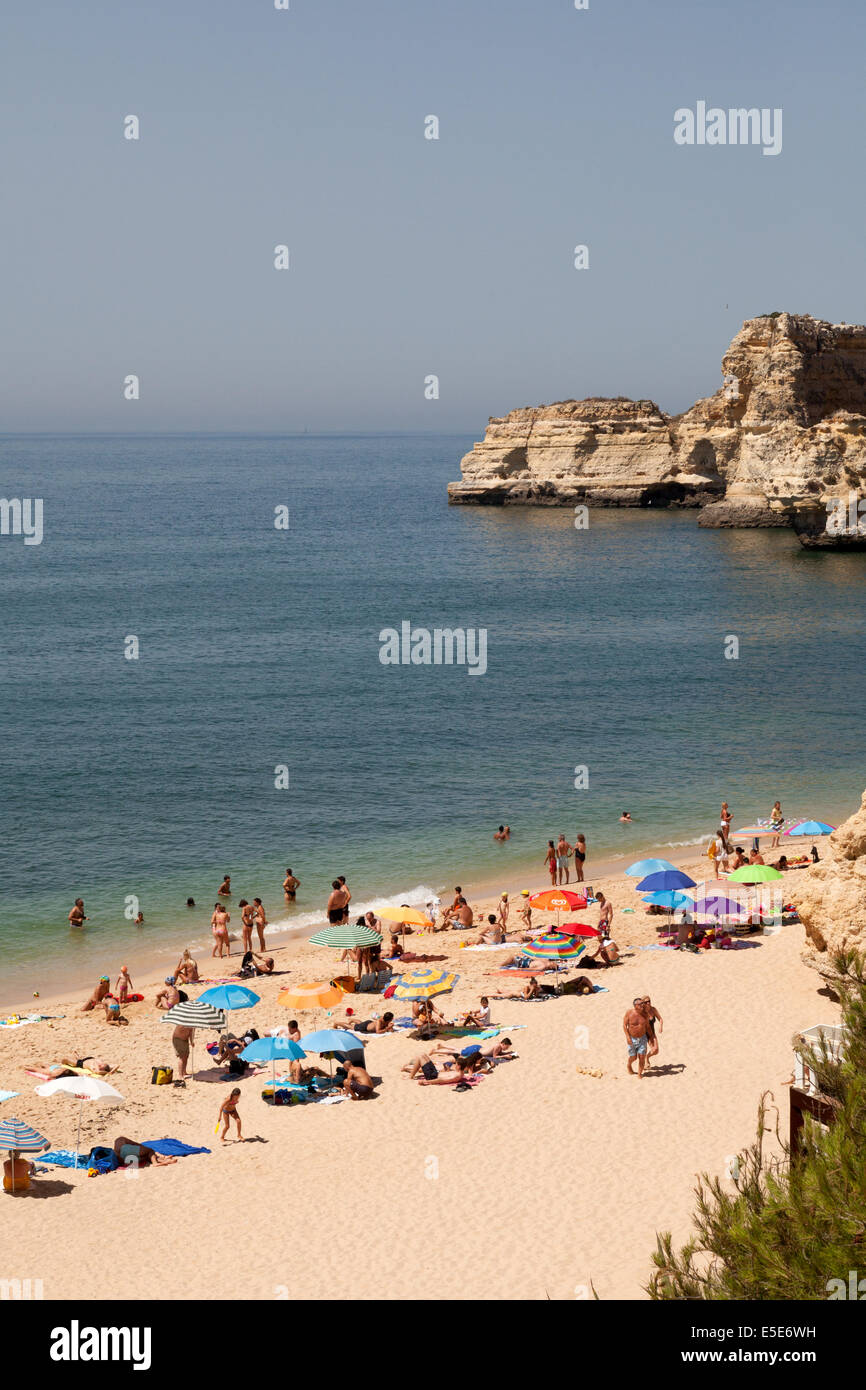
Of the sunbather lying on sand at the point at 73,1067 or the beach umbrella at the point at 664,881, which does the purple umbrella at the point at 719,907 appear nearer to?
the beach umbrella at the point at 664,881

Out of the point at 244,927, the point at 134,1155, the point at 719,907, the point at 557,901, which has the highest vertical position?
the point at 719,907

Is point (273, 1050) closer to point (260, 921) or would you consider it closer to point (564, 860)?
point (260, 921)

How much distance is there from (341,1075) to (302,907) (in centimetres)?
1062

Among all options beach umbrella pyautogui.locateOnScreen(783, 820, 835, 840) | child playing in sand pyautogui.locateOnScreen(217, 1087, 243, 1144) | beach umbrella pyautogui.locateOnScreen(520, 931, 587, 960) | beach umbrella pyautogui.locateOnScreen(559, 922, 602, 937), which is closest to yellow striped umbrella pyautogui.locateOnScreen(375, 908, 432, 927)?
beach umbrella pyautogui.locateOnScreen(520, 931, 587, 960)

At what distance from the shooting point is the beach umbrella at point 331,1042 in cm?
1892

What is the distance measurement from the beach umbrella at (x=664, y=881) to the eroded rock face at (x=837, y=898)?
5353 millimetres

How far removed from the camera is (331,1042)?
1902 centimetres

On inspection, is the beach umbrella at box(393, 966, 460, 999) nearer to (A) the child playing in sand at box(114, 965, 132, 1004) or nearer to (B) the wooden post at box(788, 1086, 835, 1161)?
(A) the child playing in sand at box(114, 965, 132, 1004)

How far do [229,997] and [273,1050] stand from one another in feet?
7.58

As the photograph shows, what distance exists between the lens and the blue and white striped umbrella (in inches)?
622

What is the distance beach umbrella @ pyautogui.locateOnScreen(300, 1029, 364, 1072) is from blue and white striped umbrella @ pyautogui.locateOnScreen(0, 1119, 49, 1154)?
423 cm

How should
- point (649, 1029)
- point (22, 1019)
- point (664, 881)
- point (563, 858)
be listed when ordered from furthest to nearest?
point (563, 858)
point (664, 881)
point (22, 1019)
point (649, 1029)

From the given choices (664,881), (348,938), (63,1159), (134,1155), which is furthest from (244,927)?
(134,1155)

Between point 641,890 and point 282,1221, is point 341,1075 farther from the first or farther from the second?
point 641,890
